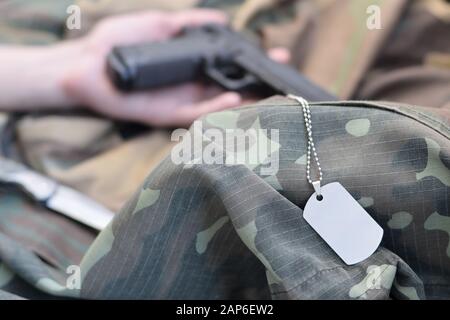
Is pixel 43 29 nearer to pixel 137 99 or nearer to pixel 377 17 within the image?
pixel 137 99

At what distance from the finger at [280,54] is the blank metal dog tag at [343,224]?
32 cm

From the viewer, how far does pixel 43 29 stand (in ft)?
2.50

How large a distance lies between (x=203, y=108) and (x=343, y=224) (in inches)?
11.5

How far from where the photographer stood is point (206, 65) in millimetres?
703

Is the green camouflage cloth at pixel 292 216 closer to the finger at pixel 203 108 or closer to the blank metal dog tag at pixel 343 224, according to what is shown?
the blank metal dog tag at pixel 343 224

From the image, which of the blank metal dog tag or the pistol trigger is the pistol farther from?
the blank metal dog tag

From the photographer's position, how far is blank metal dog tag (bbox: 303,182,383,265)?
0.40 meters

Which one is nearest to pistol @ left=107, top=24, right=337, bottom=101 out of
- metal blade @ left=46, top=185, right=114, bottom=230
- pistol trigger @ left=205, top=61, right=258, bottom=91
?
pistol trigger @ left=205, top=61, right=258, bottom=91

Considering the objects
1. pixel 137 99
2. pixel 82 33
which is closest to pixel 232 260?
pixel 137 99

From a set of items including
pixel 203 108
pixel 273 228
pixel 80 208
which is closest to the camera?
pixel 273 228

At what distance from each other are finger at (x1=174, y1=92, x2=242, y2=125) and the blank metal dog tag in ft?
0.87

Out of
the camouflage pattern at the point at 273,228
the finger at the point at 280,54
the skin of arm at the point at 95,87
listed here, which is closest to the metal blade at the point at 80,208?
the camouflage pattern at the point at 273,228

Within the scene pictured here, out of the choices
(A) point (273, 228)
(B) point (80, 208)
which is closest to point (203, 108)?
(B) point (80, 208)

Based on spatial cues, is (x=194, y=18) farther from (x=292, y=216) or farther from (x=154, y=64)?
(x=292, y=216)
